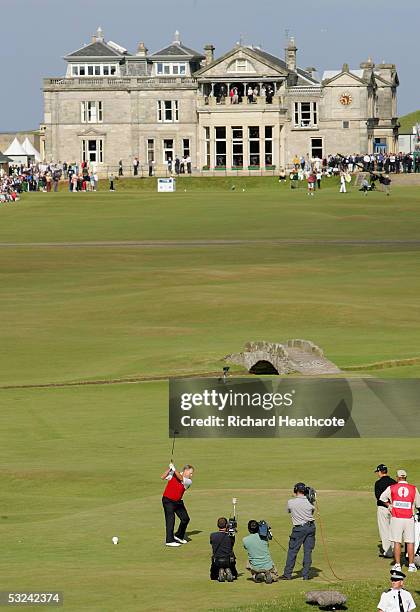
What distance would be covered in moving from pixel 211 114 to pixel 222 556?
132 m

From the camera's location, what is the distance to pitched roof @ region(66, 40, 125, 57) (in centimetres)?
16038

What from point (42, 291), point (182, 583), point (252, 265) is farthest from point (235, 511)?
point (252, 265)

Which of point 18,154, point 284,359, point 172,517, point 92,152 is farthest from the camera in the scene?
point 18,154

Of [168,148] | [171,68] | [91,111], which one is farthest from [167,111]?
[91,111]

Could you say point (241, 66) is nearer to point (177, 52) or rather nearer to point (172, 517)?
point (177, 52)

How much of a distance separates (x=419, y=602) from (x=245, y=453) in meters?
14.3

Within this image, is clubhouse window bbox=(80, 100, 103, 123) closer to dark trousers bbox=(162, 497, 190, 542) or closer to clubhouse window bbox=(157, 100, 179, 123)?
clubhouse window bbox=(157, 100, 179, 123)

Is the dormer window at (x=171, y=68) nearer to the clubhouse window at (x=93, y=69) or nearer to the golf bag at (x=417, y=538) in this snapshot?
the clubhouse window at (x=93, y=69)

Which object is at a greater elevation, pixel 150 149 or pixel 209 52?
pixel 209 52

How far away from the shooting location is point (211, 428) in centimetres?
2384

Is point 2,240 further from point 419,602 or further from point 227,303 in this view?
point 419,602

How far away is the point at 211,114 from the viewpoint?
504 ft

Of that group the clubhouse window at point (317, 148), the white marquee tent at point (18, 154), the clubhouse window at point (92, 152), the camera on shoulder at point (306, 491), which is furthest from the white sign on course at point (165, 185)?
the camera on shoulder at point (306, 491)

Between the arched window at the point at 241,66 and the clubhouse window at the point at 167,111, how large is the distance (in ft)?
21.2
